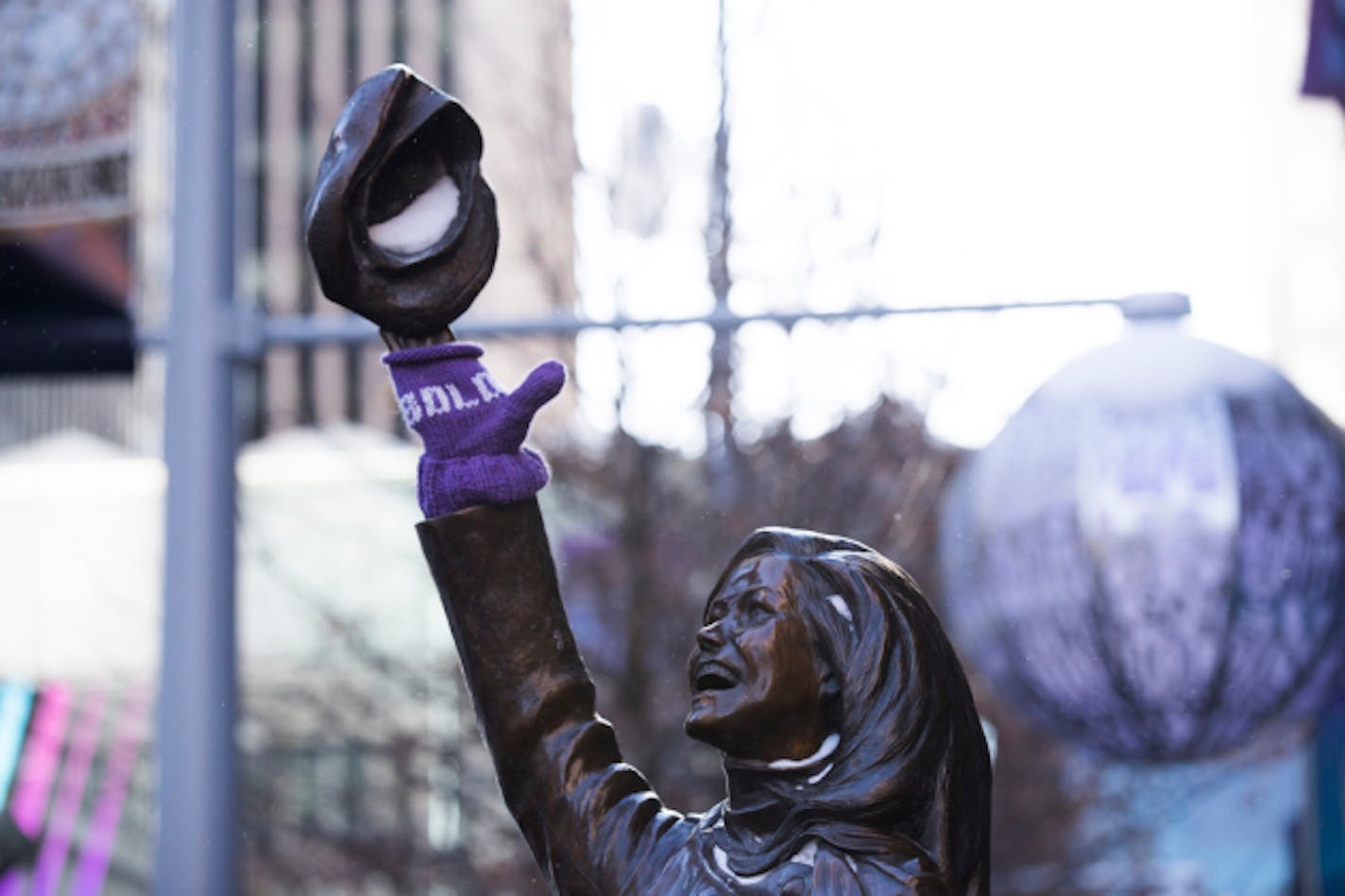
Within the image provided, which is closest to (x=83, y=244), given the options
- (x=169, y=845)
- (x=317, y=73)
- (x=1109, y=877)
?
(x=169, y=845)

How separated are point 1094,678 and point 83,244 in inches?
90.0

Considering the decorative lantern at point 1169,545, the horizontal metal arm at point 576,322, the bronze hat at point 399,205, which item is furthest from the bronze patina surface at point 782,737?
the horizontal metal arm at point 576,322

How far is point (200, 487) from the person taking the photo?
9.55 feet

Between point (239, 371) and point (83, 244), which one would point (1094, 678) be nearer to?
point (239, 371)

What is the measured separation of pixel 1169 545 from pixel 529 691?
177 cm

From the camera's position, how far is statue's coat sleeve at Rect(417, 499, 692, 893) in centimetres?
127

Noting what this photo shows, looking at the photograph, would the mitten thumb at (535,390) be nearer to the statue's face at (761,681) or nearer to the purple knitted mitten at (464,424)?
the purple knitted mitten at (464,424)

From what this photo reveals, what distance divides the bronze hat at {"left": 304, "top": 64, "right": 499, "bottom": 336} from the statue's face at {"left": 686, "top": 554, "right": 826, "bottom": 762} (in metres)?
0.33

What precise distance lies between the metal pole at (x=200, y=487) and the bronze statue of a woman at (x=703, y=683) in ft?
5.54

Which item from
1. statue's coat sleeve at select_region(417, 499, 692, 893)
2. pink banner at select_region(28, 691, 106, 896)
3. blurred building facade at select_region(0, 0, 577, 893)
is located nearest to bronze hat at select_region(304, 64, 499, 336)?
statue's coat sleeve at select_region(417, 499, 692, 893)

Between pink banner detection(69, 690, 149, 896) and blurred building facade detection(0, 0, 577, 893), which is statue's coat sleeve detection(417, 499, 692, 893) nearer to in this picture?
blurred building facade detection(0, 0, 577, 893)

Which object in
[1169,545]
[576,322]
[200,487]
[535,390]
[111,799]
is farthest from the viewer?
[111,799]

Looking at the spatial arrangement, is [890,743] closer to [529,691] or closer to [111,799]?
[529,691]

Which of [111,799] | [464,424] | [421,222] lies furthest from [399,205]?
[111,799]
